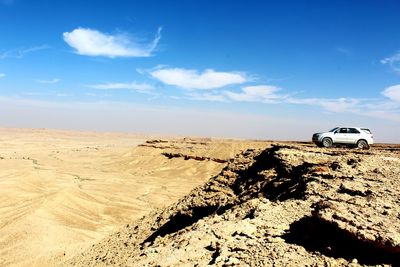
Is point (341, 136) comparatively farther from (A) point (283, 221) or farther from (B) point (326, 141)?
(A) point (283, 221)

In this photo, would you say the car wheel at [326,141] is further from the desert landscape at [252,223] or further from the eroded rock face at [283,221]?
the eroded rock face at [283,221]

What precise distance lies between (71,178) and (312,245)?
21.9 metres

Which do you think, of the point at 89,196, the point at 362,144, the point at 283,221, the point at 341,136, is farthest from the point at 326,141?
the point at 283,221

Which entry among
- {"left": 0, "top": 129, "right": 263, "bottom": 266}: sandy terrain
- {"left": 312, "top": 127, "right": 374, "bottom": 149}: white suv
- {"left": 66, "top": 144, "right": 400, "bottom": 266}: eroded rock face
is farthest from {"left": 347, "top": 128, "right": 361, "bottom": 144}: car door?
{"left": 66, "top": 144, "right": 400, "bottom": 266}: eroded rock face

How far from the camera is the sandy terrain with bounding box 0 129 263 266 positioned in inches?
422

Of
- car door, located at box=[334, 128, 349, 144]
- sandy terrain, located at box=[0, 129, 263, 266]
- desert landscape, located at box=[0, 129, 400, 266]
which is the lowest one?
sandy terrain, located at box=[0, 129, 263, 266]

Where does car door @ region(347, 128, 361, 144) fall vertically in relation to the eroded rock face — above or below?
above

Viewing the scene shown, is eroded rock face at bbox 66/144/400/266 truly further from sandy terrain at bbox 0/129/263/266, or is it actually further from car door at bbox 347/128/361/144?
car door at bbox 347/128/361/144

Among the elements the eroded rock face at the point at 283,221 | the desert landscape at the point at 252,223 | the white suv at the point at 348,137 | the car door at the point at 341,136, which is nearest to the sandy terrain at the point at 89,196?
the desert landscape at the point at 252,223

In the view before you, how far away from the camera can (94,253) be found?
25.1 ft

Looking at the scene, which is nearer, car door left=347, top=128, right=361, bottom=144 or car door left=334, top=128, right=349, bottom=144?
car door left=347, top=128, right=361, bottom=144

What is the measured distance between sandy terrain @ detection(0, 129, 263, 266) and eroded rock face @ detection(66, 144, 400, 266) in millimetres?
3200

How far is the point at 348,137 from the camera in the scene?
20.0 meters

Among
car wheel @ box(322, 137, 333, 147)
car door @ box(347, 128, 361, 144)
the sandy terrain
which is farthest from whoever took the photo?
car wheel @ box(322, 137, 333, 147)
